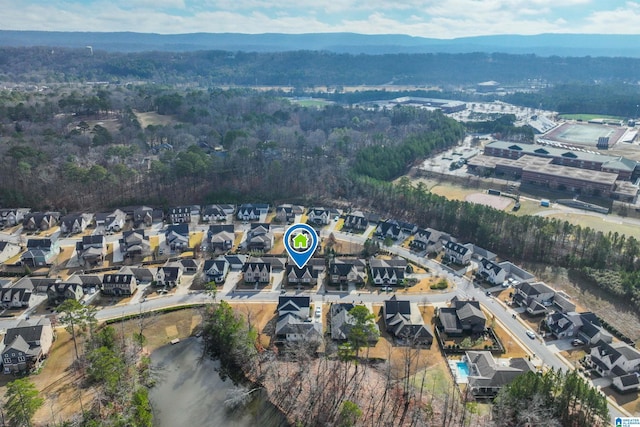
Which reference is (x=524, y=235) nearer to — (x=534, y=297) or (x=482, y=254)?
(x=482, y=254)

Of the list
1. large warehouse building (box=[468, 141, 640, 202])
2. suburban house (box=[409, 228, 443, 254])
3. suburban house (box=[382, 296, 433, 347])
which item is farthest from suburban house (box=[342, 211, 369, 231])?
large warehouse building (box=[468, 141, 640, 202])

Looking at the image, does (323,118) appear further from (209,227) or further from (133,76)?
(133,76)

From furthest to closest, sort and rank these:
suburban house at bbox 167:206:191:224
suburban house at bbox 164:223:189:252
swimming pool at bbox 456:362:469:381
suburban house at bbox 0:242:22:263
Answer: suburban house at bbox 167:206:191:224
suburban house at bbox 164:223:189:252
suburban house at bbox 0:242:22:263
swimming pool at bbox 456:362:469:381

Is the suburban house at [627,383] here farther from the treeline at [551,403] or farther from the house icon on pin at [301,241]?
the house icon on pin at [301,241]

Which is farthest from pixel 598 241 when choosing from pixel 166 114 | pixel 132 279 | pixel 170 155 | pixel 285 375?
pixel 166 114

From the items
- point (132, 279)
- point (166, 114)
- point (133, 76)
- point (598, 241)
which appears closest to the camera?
point (132, 279)

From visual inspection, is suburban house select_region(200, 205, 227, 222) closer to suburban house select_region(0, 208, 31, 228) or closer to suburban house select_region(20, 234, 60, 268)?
suburban house select_region(20, 234, 60, 268)
